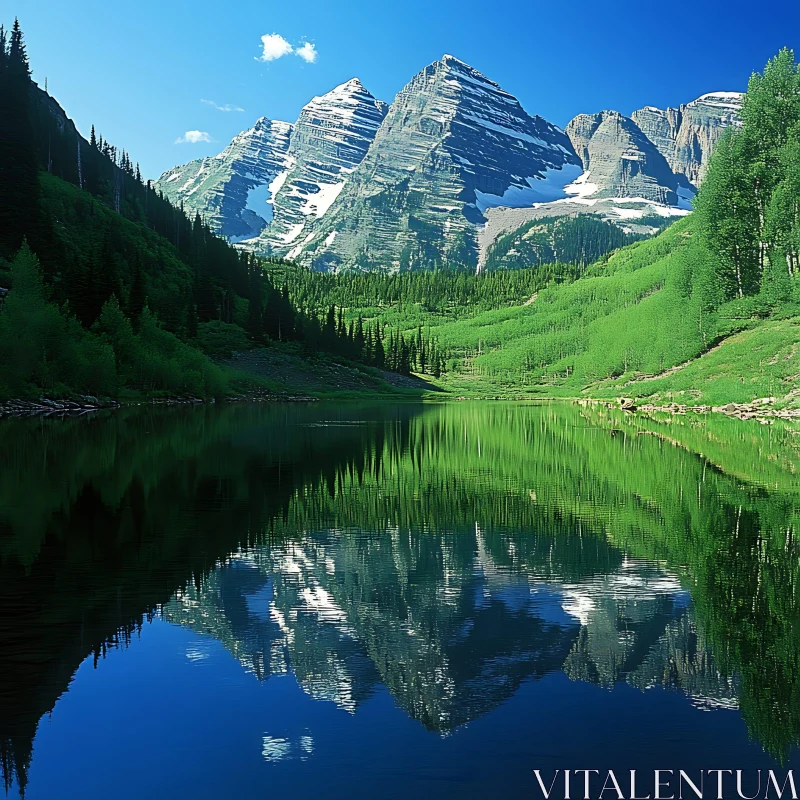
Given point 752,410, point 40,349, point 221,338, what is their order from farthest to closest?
point 221,338, point 40,349, point 752,410

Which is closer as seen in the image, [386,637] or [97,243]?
[386,637]

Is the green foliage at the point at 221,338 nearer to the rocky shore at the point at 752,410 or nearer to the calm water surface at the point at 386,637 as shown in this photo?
the rocky shore at the point at 752,410

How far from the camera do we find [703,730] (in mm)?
8781

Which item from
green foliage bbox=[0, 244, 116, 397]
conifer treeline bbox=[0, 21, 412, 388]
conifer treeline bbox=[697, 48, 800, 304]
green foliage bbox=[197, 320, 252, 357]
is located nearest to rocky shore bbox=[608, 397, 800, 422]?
conifer treeline bbox=[697, 48, 800, 304]

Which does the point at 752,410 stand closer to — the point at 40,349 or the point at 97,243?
the point at 40,349

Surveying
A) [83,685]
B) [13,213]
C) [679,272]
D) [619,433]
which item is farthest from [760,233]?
[13,213]

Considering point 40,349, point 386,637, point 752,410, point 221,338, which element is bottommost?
point 386,637

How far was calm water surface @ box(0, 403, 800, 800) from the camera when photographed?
8141 mm

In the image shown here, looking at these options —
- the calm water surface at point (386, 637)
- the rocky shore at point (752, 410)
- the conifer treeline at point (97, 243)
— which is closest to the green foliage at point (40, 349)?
the conifer treeline at point (97, 243)

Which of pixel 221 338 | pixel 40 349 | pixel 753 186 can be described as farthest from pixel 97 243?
pixel 753 186

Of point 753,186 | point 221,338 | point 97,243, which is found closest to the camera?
point 753,186

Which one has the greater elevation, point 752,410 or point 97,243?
point 97,243

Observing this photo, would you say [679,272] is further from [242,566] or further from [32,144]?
[32,144]

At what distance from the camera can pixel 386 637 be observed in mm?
12008
